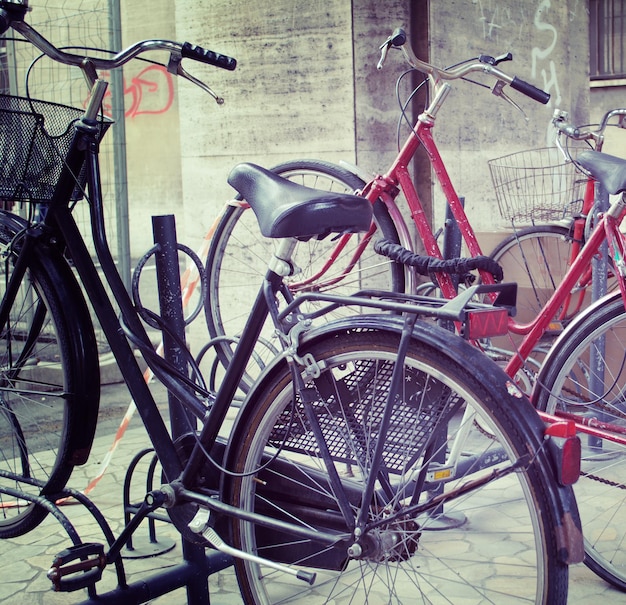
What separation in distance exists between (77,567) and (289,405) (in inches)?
33.9

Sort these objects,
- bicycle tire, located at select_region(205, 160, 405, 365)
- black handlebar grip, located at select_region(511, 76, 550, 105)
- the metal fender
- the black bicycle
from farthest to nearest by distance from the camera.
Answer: bicycle tire, located at select_region(205, 160, 405, 365) → black handlebar grip, located at select_region(511, 76, 550, 105) → the black bicycle → the metal fender

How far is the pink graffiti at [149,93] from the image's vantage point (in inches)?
366

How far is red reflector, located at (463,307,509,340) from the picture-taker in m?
1.96

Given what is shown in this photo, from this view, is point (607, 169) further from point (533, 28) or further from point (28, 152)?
point (533, 28)

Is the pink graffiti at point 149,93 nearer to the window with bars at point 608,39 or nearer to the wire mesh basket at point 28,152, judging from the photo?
the wire mesh basket at point 28,152

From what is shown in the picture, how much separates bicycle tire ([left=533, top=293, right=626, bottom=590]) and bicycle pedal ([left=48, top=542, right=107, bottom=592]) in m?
1.49

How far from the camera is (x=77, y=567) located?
2539 mm

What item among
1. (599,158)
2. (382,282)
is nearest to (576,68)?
(382,282)

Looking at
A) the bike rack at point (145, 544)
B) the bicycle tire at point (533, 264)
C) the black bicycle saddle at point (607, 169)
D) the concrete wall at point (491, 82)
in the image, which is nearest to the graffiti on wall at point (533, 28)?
the concrete wall at point (491, 82)

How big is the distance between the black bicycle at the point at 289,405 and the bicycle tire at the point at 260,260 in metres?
0.99

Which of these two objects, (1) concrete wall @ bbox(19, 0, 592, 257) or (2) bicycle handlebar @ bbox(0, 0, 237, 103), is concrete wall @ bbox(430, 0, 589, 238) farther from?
(2) bicycle handlebar @ bbox(0, 0, 237, 103)

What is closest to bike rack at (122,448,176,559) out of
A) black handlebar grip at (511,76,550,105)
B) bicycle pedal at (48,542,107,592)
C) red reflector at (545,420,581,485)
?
bicycle pedal at (48,542,107,592)

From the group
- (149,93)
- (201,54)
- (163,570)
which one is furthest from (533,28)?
(149,93)

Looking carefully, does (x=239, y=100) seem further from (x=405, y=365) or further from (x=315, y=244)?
(x=405, y=365)
